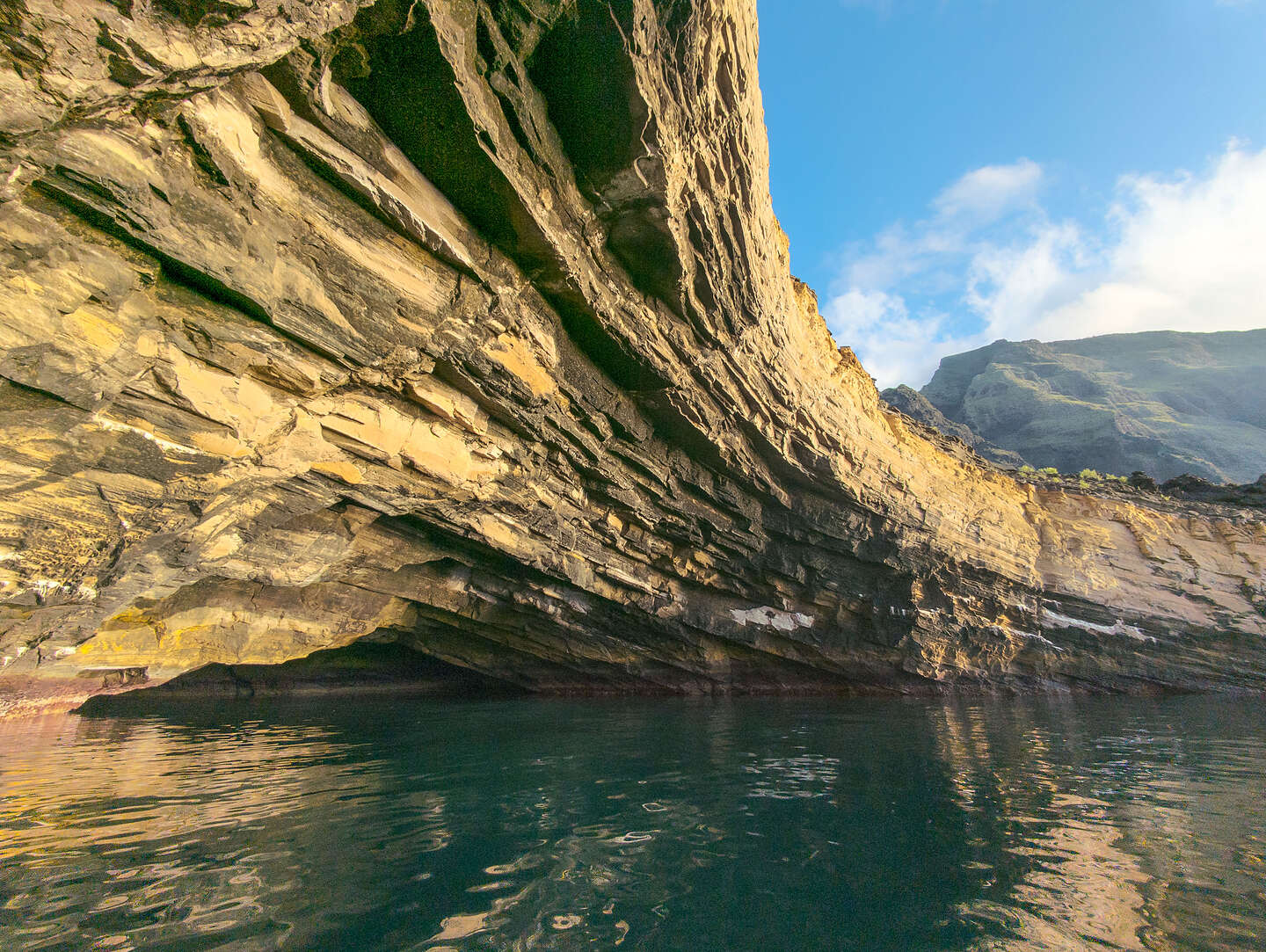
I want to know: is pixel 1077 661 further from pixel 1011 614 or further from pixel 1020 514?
pixel 1020 514

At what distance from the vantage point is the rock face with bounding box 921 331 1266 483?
51250 mm

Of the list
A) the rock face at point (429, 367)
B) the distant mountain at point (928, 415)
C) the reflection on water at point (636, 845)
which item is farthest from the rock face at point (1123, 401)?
the reflection on water at point (636, 845)

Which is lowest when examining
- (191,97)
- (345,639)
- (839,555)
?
(345,639)

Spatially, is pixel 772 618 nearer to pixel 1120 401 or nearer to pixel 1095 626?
pixel 1095 626

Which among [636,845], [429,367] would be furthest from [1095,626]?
[429,367]

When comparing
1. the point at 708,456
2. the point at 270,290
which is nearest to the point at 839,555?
the point at 708,456

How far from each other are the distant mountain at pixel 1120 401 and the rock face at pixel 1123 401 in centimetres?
12

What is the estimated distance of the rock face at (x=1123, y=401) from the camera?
168ft

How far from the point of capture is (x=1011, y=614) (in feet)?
65.9

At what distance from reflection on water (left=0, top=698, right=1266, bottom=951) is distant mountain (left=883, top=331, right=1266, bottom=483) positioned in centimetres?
4262

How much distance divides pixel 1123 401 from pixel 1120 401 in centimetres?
38

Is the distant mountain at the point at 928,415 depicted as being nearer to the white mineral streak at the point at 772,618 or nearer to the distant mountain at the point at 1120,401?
the distant mountain at the point at 1120,401

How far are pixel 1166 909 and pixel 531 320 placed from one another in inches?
405

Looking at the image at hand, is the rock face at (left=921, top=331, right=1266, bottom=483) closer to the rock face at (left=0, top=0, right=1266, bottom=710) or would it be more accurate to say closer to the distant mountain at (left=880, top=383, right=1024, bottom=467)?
the distant mountain at (left=880, top=383, right=1024, bottom=467)
